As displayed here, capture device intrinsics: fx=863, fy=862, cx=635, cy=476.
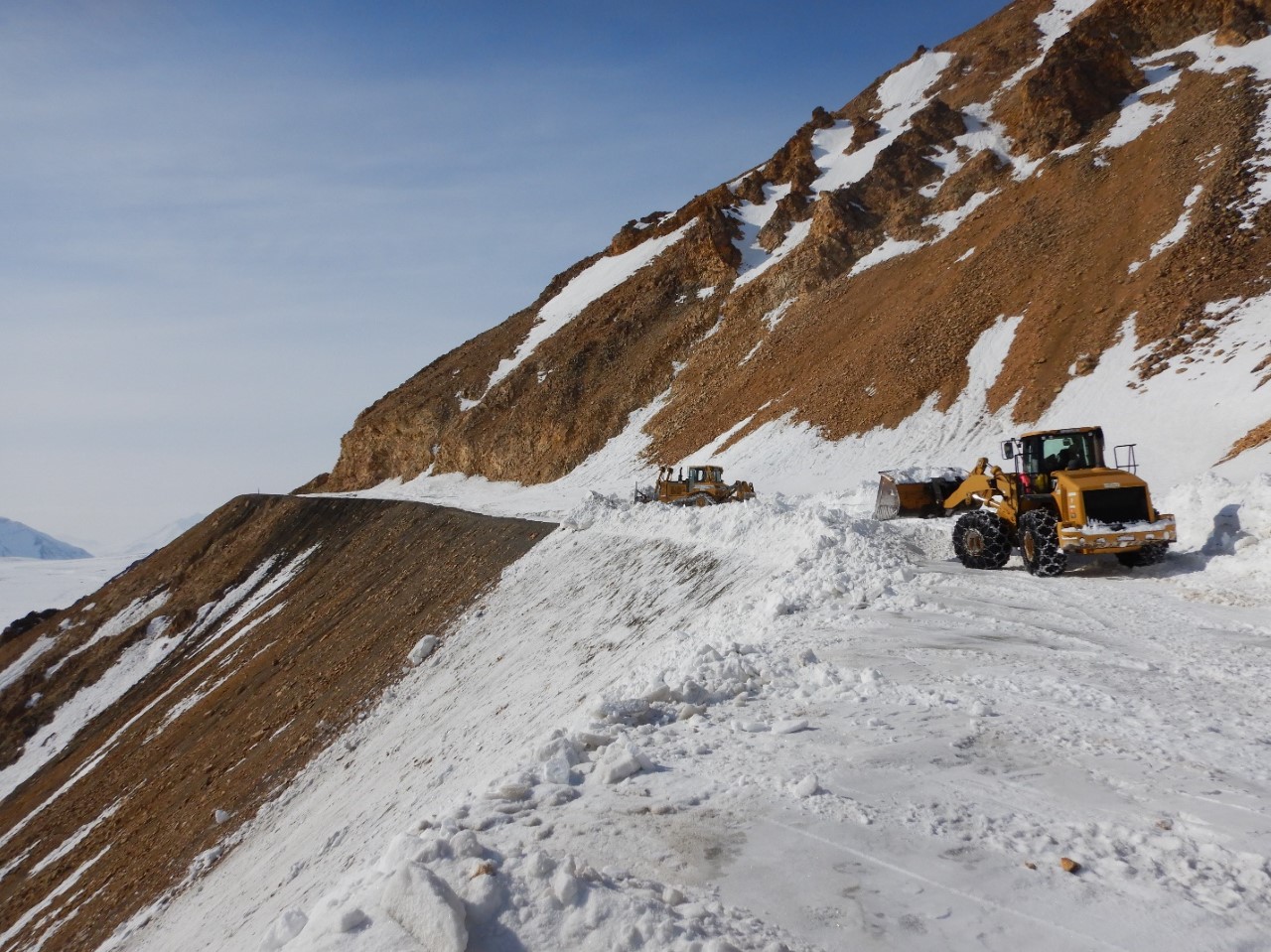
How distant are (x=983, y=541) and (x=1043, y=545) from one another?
3.59 feet

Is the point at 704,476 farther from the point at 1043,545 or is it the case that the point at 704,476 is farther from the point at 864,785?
the point at 864,785

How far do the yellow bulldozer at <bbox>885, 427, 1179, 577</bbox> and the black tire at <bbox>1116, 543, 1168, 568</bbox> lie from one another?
0.01 m

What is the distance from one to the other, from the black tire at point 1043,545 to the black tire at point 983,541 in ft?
Answer: 1.60

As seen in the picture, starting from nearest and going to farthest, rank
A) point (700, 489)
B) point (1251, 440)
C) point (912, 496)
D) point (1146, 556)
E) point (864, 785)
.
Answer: point (864, 785) < point (1146, 556) < point (912, 496) < point (1251, 440) < point (700, 489)

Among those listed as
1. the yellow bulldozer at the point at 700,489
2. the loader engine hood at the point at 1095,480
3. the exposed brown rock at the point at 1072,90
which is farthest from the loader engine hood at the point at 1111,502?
the exposed brown rock at the point at 1072,90

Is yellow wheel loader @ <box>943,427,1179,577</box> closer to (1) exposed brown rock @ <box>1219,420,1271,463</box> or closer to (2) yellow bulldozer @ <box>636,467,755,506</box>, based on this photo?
(1) exposed brown rock @ <box>1219,420,1271,463</box>

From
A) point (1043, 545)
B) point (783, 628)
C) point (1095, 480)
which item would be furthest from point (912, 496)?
point (783, 628)

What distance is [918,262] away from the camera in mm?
42750

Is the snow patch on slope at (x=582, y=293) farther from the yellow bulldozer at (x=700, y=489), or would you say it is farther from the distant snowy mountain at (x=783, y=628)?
the yellow bulldozer at (x=700, y=489)

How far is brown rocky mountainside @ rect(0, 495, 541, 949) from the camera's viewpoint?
19219 mm

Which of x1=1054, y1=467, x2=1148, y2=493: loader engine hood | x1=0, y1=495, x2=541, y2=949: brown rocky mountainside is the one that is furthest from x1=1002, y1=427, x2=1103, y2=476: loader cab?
x1=0, y1=495, x2=541, y2=949: brown rocky mountainside

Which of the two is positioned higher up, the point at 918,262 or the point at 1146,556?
the point at 918,262

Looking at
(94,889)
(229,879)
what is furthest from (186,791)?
(229,879)

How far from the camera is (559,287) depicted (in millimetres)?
76250
